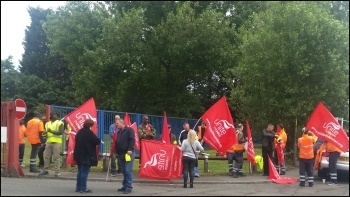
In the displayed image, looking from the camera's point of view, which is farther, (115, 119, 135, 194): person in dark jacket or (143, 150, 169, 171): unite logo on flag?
(143, 150, 169, 171): unite logo on flag

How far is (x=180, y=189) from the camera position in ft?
47.6

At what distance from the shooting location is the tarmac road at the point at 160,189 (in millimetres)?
12709

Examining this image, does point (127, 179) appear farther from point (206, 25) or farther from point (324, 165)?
point (206, 25)

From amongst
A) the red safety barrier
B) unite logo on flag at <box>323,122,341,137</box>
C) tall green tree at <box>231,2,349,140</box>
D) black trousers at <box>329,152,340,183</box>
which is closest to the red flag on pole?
the red safety barrier

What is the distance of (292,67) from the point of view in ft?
80.6

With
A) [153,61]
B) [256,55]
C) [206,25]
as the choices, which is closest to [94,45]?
[153,61]

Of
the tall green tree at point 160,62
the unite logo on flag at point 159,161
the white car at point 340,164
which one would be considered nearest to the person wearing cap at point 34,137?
the unite logo on flag at point 159,161

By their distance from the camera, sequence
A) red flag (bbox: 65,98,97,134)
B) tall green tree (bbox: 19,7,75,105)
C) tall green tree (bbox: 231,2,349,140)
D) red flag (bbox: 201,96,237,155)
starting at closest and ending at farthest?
red flag (bbox: 65,98,97,134) → red flag (bbox: 201,96,237,155) → tall green tree (bbox: 231,2,349,140) → tall green tree (bbox: 19,7,75,105)

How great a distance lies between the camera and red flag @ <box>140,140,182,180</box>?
16047mm

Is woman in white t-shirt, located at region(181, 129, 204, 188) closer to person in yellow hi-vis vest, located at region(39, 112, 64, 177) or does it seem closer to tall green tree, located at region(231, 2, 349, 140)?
person in yellow hi-vis vest, located at region(39, 112, 64, 177)

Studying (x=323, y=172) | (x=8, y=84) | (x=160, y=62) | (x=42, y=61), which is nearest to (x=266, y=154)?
(x=323, y=172)

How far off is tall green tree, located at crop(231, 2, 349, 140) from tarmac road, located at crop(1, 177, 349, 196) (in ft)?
28.4

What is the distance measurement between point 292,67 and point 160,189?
1227 cm

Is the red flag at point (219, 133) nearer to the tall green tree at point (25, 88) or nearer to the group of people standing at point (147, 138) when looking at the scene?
the group of people standing at point (147, 138)
